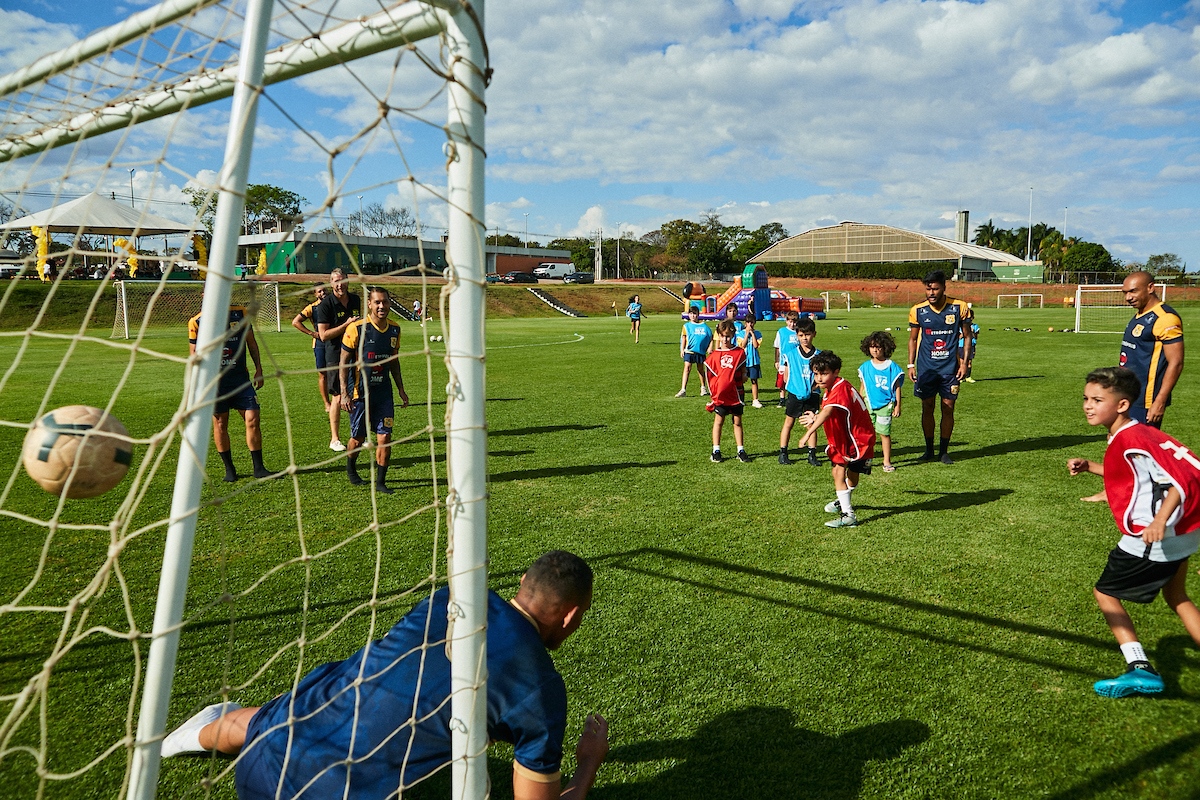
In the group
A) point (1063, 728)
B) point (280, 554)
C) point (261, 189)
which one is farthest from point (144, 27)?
point (261, 189)

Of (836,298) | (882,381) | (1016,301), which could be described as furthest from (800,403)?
(1016,301)

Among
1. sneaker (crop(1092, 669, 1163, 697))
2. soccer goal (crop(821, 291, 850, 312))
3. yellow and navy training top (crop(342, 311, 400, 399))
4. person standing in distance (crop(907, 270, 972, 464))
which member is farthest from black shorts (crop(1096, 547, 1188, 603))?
soccer goal (crop(821, 291, 850, 312))

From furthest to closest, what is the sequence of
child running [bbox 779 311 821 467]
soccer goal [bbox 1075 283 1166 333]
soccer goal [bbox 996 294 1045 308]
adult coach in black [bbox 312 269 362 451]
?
soccer goal [bbox 996 294 1045 308]
soccer goal [bbox 1075 283 1166 333]
child running [bbox 779 311 821 467]
adult coach in black [bbox 312 269 362 451]

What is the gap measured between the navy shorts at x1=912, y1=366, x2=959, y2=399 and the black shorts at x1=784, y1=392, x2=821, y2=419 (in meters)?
1.10

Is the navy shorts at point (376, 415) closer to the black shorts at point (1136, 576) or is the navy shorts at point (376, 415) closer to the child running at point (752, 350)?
the child running at point (752, 350)

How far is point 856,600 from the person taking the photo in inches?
168

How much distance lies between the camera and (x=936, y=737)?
3.00 m

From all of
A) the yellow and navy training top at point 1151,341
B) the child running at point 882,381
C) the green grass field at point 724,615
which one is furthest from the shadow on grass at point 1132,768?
the child running at point 882,381

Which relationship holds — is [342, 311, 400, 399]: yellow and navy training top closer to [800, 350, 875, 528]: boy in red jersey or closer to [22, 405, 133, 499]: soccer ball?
[800, 350, 875, 528]: boy in red jersey

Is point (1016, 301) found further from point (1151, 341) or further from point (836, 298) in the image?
point (1151, 341)

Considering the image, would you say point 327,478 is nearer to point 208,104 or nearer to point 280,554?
point 280,554

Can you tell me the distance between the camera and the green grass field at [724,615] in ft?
9.34

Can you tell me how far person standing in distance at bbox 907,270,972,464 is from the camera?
746 cm

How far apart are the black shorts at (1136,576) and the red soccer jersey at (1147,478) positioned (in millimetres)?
131
